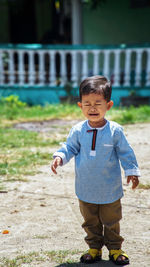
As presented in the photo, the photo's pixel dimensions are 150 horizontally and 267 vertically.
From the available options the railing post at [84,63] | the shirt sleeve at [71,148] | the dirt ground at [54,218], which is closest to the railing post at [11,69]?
the railing post at [84,63]

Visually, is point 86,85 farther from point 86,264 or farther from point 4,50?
point 4,50

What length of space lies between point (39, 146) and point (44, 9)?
452 inches

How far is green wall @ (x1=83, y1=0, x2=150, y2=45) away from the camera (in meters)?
10.5

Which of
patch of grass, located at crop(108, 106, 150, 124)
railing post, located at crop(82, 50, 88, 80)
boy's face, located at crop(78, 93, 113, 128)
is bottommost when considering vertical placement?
patch of grass, located at crop(108, 106, 150, 124)

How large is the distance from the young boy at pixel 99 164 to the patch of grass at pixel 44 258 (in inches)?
4.9

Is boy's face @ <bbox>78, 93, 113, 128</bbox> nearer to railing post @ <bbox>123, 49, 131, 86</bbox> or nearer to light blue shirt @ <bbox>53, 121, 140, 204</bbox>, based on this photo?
light blue shirt @ <bbox>53, 121, 140, 204</bbox>

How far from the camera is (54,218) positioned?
135 inches

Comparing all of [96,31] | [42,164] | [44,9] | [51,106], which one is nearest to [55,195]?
[42,164]

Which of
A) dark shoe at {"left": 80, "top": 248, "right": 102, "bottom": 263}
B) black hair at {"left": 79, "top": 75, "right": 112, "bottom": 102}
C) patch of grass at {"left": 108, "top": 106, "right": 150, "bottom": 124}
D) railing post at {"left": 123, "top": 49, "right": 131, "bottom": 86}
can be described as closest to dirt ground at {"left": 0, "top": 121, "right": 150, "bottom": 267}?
dark shoe at {"left": 80, "top": 248, "right": 102, "bottom": 263}

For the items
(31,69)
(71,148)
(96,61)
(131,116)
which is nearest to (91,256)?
(71,148)

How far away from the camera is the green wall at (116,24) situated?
414 inches

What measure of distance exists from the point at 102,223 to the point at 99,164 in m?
0.43

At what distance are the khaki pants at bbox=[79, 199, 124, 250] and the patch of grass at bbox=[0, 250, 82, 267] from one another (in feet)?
0.59

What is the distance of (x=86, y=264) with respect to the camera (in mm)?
2619
